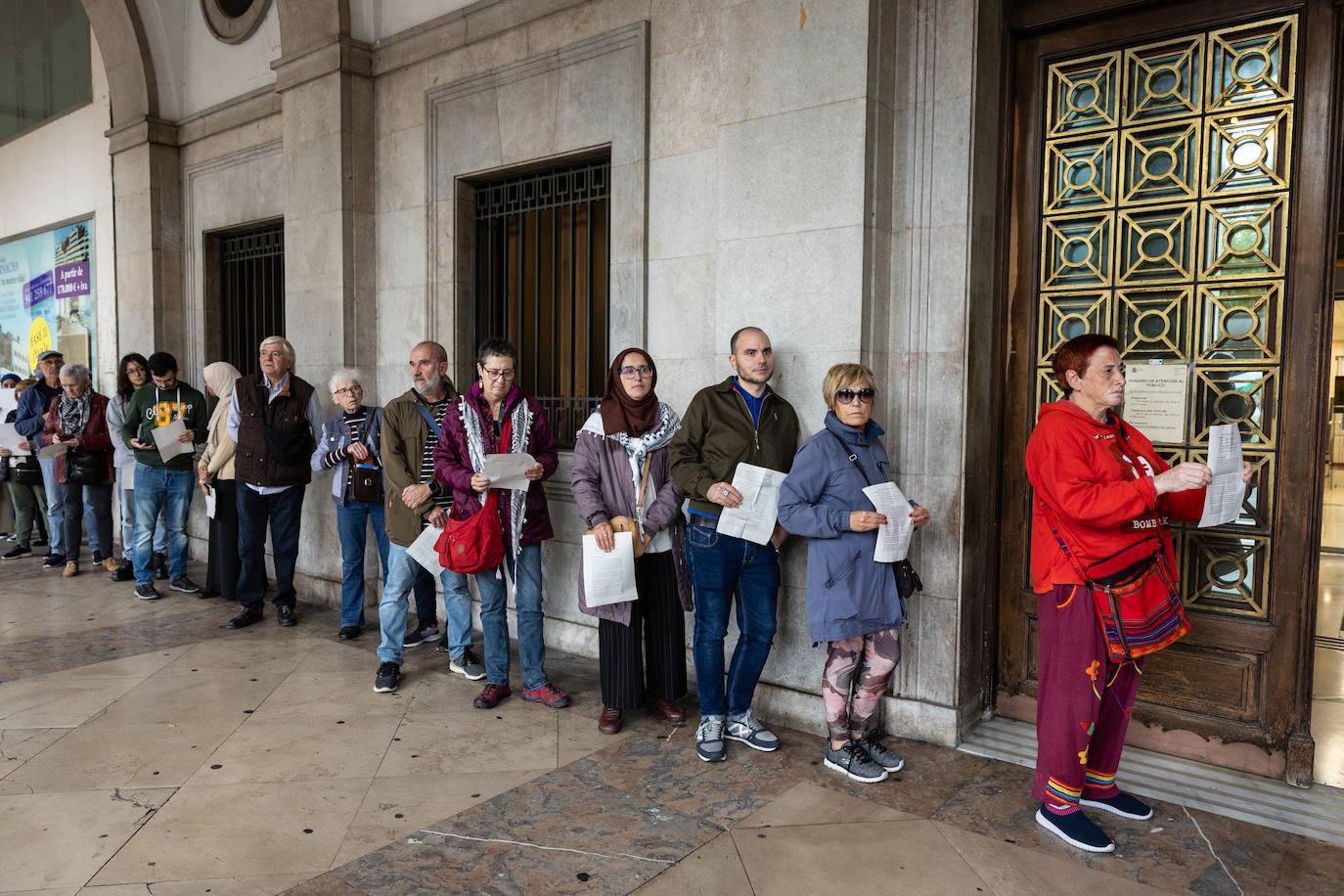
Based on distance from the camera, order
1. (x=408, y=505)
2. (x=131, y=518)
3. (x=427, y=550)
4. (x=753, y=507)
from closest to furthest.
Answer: (x=753, y=507) < (x=427, y=550) < (x=408, y=505) < (x=131, y=518)

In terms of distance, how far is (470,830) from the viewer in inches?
138

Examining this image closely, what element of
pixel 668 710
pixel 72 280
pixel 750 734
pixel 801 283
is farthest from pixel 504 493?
pixel 72 280

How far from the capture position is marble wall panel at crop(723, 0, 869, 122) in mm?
4305

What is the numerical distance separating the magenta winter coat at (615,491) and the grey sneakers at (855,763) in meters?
0.96

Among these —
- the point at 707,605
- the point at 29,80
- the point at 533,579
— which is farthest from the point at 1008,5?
the point at 29,80

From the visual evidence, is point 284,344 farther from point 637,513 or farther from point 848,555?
point 848,555

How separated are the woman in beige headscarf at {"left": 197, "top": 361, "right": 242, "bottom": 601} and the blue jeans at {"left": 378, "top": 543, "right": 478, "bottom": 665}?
2.34 m

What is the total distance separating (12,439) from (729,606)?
27.6 ft

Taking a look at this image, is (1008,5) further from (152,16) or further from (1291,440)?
(152,16)

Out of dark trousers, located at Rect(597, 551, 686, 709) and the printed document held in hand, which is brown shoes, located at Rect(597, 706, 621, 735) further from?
the printed document held in hand

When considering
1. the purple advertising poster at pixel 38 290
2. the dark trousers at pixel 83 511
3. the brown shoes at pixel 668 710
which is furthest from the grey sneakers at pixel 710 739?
the purple advertising poster at pixel 38 290

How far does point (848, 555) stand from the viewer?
12.9 ft

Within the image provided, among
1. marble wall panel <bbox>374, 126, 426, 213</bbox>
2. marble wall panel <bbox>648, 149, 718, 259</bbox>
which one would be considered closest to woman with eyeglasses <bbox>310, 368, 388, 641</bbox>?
marble wall panel <bbox>374, 126, 426, 213</bbox>

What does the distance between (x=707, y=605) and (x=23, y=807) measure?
9.67ft
